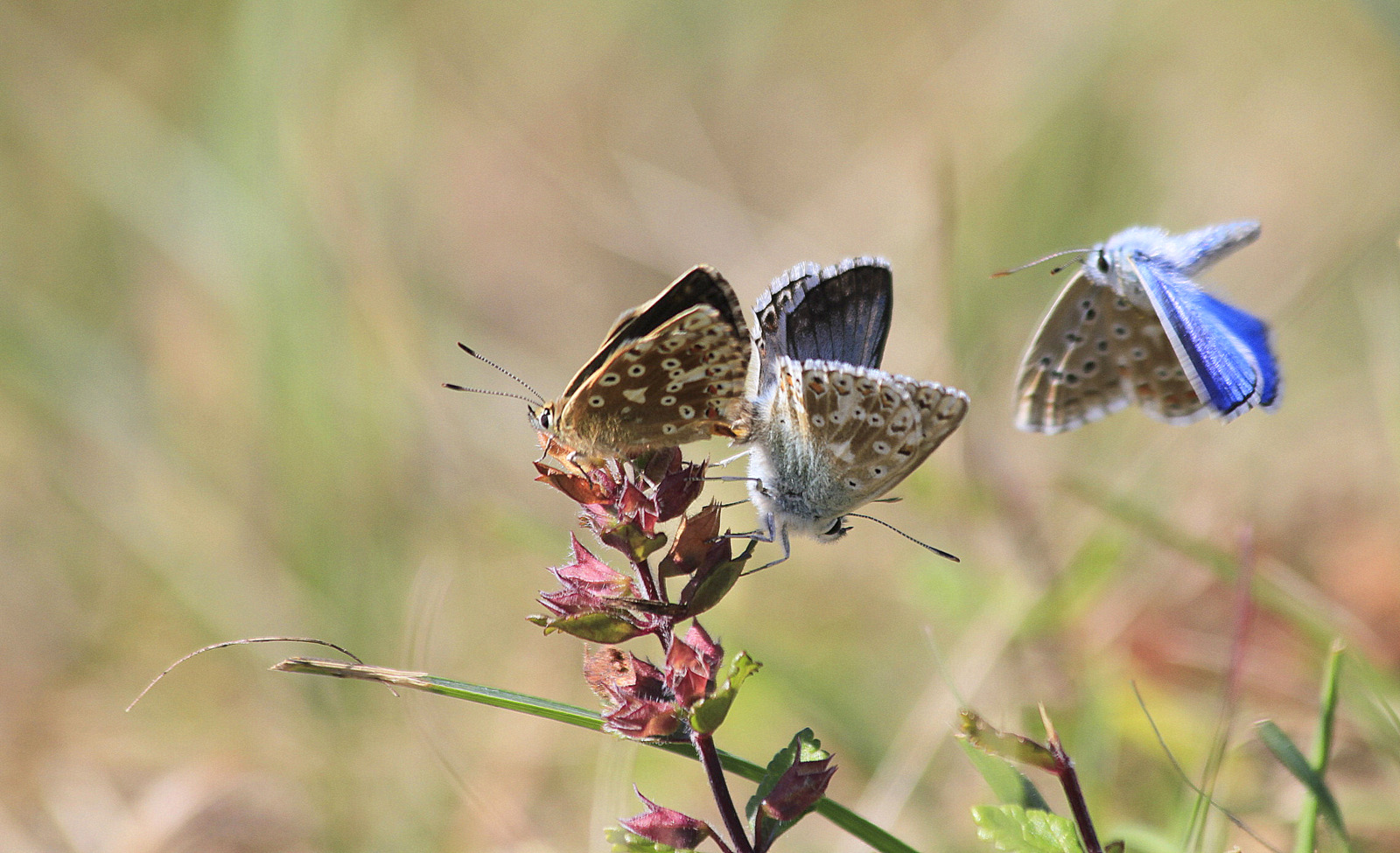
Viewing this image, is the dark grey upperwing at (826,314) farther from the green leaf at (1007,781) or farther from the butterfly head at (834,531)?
the green leaf at (1007,781)

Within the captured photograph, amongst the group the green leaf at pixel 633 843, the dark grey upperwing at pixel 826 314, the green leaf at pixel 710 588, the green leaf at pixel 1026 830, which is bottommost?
the green leaf at pixel 633 843

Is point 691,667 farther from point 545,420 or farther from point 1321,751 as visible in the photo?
point 1321,751

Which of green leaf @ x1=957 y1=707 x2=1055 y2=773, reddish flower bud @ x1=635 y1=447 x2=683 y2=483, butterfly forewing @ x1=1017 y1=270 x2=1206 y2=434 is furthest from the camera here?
butterfly forewing @ x1=1017 y1=270 x2=1206 y2=434

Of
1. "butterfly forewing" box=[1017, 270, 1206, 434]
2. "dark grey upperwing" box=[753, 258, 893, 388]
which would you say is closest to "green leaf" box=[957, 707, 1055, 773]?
"dark grey upperwing" box=[753, 258, 893, 388]

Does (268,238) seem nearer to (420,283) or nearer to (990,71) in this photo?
(420,283)

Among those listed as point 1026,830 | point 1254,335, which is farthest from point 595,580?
point 1254,335

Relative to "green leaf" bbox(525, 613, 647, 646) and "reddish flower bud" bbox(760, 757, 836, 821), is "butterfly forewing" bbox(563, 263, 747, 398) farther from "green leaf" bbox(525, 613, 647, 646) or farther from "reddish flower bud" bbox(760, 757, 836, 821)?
"reddish flower bud" bbox(760, 757, 836, 821)

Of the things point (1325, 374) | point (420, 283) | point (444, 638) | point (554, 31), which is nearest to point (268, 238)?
point (420, 283)

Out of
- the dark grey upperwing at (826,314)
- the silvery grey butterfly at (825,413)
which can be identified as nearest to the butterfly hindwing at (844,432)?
the silvery grey butterfly at (825,413)
